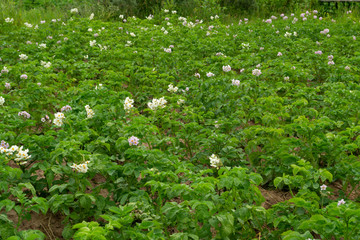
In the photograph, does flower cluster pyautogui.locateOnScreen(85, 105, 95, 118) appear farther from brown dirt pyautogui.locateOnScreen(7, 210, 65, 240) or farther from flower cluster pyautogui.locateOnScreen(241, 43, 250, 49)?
flower cluster pyautogui.locateOnScreen(241, 43, 250, 49)

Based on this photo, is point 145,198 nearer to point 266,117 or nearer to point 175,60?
point 266,117

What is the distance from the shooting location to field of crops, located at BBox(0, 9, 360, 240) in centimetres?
278

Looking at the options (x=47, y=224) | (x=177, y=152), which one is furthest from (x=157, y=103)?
(x=47, y=224)

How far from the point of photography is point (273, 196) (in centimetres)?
392

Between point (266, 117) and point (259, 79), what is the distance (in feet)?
7.01

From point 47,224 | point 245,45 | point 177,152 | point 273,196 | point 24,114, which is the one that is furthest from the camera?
point 245,45

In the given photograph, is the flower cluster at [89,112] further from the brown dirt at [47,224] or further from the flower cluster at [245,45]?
the flower cluster at [245,45]

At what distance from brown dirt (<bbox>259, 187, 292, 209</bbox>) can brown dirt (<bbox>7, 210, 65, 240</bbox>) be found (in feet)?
6.22

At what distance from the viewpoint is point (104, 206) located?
316 cm

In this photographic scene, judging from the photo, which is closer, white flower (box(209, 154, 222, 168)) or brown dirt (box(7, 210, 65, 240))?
brown dirt (box(7, 210, 65, 240))

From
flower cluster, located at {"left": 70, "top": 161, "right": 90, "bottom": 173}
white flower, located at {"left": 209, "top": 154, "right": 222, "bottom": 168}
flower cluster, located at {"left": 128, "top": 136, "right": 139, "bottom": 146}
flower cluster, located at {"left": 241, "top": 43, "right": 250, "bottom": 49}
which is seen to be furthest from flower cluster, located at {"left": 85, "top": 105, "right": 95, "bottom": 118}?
flower cluster, located at {"left": 241, "top": 43, "right": 250, "bottom": 49}

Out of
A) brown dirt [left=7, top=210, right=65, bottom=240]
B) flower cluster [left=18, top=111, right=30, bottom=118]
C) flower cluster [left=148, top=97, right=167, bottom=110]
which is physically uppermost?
flower cluster [left=148, top=97, right=167, bottom=110]

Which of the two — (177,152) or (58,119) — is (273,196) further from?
(58,119)

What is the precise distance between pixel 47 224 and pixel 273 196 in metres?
2.14
